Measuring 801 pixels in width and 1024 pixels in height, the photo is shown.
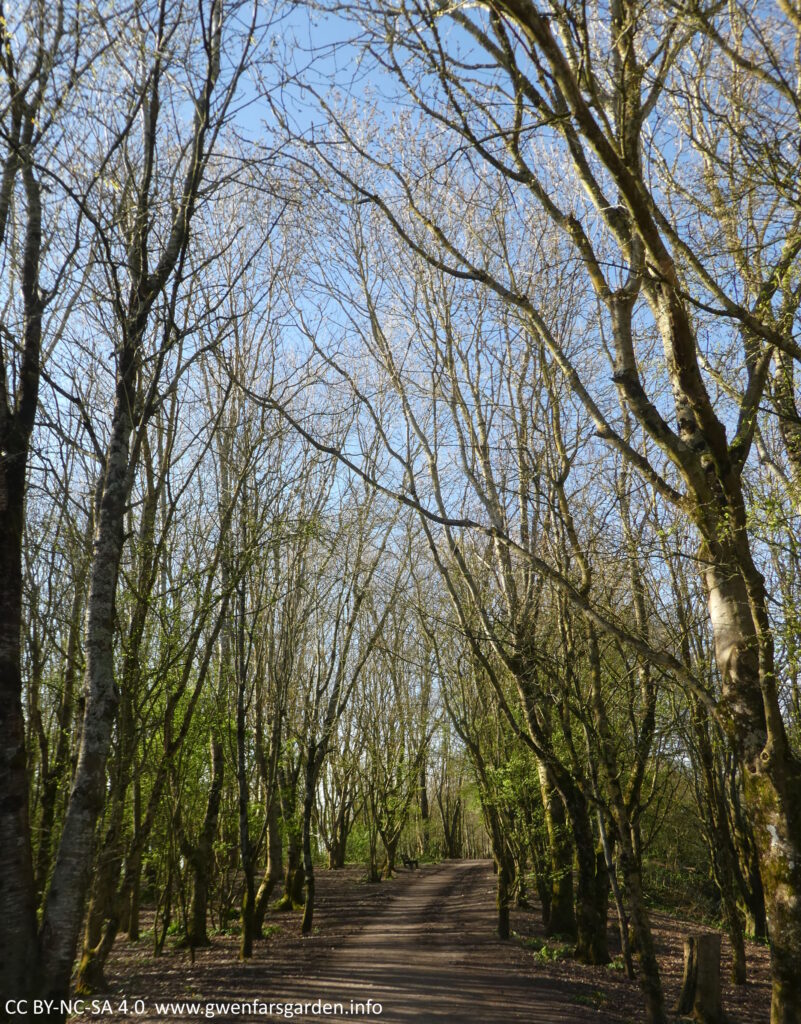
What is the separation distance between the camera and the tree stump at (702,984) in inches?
285

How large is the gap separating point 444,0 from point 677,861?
22031mm

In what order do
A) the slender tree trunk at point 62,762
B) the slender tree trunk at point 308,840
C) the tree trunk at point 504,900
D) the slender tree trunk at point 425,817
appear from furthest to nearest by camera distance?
the slender tree trunk at point 425,817 < the slender tree trunk at point 308,840 < the tree trunk at point 504,900 < the slender tree trunk at point 62,762

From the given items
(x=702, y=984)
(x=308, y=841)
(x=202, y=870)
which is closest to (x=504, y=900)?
(x=308, y=841)

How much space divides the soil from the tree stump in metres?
0.48

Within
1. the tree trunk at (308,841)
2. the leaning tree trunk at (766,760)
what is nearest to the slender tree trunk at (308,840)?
the tree trunk at (308,841)

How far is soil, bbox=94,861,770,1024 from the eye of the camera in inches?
268

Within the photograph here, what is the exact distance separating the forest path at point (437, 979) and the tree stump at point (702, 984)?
113 centimetres

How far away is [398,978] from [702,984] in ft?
10.8

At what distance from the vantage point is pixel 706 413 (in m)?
4.04

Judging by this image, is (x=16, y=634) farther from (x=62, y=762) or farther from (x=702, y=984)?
(x=702, y=984)

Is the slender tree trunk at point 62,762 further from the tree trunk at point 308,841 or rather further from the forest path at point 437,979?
the tree trunk at point 308,841

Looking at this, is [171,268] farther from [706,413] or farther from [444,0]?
[706,413]

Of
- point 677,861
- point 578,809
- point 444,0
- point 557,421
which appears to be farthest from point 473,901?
point 444,0

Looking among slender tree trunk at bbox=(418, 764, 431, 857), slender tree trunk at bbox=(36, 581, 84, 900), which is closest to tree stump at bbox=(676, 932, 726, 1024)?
slender tree trunk at bbox=(36, 581, 84, 900)
